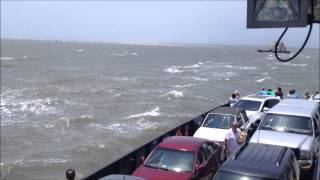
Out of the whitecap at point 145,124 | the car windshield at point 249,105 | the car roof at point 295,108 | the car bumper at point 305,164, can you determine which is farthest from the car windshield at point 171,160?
the whitecap at point 145,124

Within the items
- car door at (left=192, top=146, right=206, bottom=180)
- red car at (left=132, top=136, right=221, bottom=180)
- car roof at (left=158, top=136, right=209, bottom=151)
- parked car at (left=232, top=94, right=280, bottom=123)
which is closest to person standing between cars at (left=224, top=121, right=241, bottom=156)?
red car at (left=132, top=136, right=221, bottom=180)

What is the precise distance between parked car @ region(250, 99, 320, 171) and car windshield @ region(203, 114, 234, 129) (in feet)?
5.23

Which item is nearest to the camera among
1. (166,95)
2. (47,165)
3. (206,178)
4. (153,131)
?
(206,178)

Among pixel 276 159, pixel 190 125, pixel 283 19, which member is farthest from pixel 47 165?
pixel 283 19

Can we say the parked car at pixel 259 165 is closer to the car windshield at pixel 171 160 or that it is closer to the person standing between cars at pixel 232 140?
the car windshield at pixel 171 160

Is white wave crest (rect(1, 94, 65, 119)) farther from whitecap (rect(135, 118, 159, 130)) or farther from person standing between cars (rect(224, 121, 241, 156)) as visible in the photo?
person standing between cars (rect(224, 121, 241, 156))

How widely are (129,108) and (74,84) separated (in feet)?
59.7

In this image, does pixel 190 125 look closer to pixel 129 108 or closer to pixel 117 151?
pixel 117 151

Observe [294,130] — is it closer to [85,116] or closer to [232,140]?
[232,140]

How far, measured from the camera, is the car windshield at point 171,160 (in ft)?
32.4

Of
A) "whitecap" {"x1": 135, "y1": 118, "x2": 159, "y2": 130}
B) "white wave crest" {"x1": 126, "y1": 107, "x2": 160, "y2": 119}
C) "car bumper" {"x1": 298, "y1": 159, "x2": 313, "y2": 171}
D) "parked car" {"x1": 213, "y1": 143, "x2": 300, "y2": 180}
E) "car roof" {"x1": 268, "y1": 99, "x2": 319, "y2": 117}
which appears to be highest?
"parked car" {"x1": 213, "y1": 143, "x2": 300, "y2": 180}

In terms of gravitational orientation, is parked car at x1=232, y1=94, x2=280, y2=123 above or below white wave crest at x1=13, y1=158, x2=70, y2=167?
above

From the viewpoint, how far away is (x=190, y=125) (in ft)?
53.2

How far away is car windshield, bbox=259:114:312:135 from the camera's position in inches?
496
